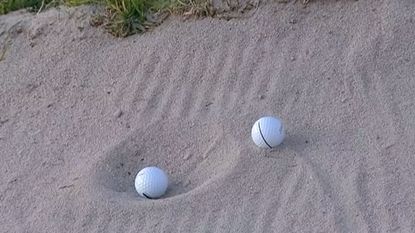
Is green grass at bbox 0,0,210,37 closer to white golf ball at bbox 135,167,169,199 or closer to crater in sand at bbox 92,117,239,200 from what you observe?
crater in sand at bbox 92,117,239,200

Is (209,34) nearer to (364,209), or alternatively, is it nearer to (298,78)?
(298,78)

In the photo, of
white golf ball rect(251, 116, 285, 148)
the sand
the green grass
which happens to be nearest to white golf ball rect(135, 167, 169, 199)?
the sand

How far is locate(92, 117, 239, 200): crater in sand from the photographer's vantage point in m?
5.09

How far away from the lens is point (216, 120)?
535 centimetres

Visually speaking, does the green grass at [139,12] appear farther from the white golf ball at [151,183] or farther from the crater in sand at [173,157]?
the white golf ball at [151,183]

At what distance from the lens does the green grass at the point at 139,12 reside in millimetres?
6070

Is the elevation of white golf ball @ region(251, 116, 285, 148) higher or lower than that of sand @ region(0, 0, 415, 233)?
higher

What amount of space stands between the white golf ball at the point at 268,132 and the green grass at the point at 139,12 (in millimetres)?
1210

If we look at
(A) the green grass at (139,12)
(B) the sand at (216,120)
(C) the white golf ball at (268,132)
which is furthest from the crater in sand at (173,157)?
(A) the green grass at (139,12)

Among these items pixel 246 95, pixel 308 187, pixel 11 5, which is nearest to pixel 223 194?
pixel 308 187

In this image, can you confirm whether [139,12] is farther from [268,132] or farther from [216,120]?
[268,132]

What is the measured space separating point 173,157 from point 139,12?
120cm

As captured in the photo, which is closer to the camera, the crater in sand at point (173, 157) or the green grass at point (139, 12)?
the crater in sand at point (173, 157)

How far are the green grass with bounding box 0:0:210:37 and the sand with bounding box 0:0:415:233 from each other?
Result: 5cm
